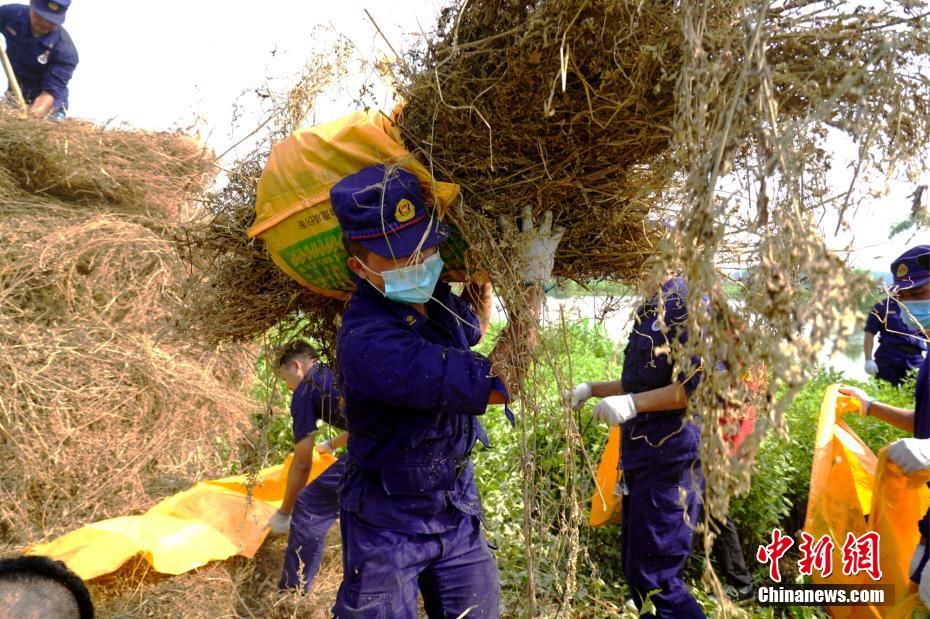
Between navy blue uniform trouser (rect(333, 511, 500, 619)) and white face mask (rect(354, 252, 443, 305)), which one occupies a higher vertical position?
white face mask (rect(354, 252, 443, 305))

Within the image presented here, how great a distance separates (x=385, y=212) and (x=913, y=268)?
185 inches

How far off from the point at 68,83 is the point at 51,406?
3496mm

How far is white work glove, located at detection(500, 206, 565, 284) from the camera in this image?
6.41ft

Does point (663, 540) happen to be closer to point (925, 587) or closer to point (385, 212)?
point (925, 587)

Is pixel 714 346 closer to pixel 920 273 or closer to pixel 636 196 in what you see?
pixel 636 196

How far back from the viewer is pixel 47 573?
1.59 meters

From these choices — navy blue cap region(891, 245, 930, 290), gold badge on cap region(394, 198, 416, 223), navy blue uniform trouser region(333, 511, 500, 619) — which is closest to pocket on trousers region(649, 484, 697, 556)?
navy blue uniform trouser region(333, 511, 500, 619)

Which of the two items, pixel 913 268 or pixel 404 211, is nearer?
pixel 404 211

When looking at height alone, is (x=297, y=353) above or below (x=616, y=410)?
above

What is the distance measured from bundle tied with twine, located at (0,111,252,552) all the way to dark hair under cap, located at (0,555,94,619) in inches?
66.1

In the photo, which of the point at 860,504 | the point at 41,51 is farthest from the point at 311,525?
the point at 41,51

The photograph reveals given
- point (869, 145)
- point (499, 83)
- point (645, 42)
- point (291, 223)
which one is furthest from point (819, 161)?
point (291, 223)

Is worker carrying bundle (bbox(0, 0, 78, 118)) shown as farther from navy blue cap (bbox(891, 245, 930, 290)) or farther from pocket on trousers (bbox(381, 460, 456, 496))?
navy blue cap (bbox(891, 245, 930, 290))

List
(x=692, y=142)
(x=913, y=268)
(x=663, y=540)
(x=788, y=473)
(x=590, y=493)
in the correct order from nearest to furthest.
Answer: (x=692, y=142)
(x=663, y=540)
(x=590, y=493)
(x=788, y=473)
(x=913, y=268)
